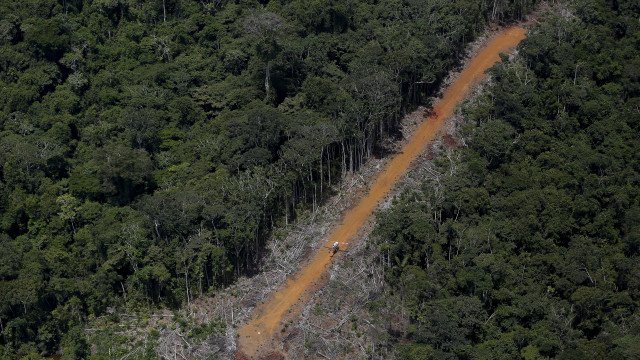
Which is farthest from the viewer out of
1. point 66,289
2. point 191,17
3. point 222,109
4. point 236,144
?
point 191,17

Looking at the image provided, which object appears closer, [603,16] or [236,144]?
[236,144]

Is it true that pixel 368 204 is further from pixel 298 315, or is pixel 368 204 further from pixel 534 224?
pixel 534 224

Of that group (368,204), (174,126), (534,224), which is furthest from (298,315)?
(174,126)

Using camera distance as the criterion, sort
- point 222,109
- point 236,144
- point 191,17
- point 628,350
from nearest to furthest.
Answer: point 628,350
point 236,144
point 222,109
point 191,17

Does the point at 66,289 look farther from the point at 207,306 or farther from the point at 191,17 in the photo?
the point at 191,17

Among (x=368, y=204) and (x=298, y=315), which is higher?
(x=368, y=204)

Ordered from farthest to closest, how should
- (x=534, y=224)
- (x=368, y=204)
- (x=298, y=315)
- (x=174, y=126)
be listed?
1. (x=174, y=126)
2. (x=368, y=204)
3. (x=534, y=224)
4. (x=298, y=315)

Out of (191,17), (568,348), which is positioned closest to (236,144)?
(191,17)

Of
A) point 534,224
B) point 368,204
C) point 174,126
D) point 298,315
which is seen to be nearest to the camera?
point 298,315
